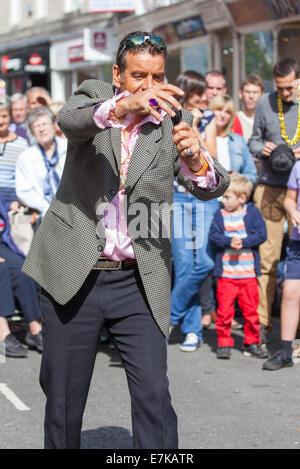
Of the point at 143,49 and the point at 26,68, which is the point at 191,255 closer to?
the point at 143,49

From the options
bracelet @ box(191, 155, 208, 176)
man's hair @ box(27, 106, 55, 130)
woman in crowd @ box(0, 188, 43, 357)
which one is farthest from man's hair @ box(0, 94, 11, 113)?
bracelet @ box(191, 155, 208, 176)

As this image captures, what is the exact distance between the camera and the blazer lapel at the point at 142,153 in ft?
11.5

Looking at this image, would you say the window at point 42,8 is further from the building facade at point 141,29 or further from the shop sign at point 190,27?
the shop sign at point 190,27

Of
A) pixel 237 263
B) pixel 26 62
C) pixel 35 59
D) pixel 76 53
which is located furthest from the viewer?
pixel 26 62

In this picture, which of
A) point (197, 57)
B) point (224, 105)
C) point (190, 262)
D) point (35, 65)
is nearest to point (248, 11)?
point (197, 57)

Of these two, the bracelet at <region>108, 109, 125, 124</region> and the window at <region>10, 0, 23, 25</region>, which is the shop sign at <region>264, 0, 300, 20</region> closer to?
the bracelet at <region>108, 109, 125, 124</region>

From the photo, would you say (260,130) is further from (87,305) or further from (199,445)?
(87,305)

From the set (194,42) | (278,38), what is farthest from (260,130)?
(194,42)

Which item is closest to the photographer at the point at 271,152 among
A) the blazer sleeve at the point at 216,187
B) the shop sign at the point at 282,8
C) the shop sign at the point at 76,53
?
the blazer sleeve at the point at 216,187

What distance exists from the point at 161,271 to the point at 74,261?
14.8 inches

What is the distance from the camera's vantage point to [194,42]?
791 inches

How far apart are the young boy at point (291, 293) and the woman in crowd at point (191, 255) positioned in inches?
34.6

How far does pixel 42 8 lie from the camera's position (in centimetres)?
2947

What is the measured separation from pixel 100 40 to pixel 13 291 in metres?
17.8
